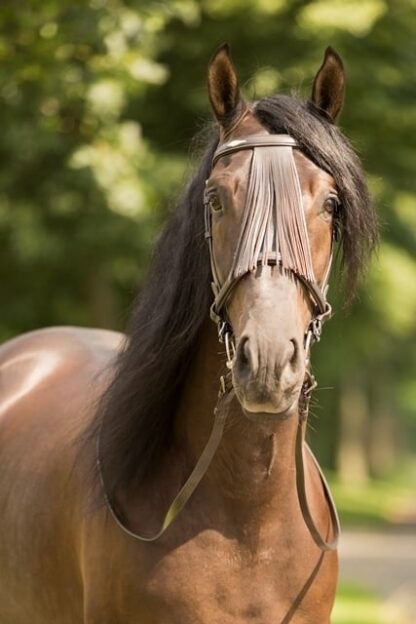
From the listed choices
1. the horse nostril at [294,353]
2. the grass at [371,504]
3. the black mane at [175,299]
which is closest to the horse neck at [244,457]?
the black mane at [175,299]

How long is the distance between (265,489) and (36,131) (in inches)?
374

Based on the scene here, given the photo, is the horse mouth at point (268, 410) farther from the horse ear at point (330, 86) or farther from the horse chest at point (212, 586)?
the horse ear at point (330, 86)

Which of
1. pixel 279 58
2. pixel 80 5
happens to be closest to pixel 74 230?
pixel 279 58

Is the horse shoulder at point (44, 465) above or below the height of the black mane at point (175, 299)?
below

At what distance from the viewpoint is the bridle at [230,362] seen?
433cm

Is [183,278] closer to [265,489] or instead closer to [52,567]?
[265,489]

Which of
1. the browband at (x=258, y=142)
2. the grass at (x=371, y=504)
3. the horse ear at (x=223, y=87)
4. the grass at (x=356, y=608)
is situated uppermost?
the horse ear at (x=223, y=87)

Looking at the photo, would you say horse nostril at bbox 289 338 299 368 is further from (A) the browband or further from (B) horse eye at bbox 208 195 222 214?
(A) the browband

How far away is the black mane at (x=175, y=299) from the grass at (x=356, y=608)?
677 cm

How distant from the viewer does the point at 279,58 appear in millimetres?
16312

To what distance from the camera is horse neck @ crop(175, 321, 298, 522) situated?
183 inches

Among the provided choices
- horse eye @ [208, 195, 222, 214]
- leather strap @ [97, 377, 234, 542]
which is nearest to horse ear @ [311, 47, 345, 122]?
horse eye @ [208, 195, 222, 214]

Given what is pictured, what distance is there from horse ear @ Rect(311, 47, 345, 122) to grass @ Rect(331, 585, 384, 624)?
23.7 feet

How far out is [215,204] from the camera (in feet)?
14.7
